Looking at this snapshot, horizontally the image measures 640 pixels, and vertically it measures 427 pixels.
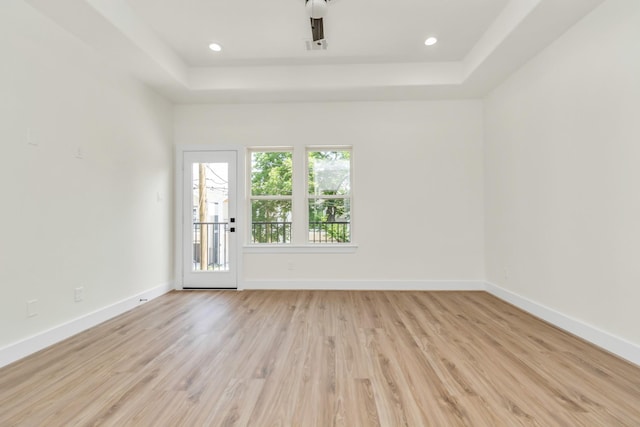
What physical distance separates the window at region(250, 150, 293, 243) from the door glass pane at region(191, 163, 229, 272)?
0.42 metres

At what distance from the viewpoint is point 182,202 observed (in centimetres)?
454

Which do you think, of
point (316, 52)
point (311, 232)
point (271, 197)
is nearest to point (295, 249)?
point (311, 232)

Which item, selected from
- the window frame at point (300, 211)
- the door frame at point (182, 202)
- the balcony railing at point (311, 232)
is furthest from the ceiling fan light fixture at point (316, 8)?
the balcony railing at point (311, 232)

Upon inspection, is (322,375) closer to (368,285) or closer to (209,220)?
(368,285)

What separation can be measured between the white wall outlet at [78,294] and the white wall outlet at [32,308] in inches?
14.8

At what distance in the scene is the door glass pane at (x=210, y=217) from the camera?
15.0 feet

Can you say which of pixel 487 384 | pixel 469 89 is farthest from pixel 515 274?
pixel 469 89

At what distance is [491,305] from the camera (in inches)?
143

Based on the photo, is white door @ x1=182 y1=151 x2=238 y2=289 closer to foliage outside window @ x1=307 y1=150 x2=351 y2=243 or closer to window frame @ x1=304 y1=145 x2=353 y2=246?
window frame @ x1=304 y1=145 x2=353 y2=246

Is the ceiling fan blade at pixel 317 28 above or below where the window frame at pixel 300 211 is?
above

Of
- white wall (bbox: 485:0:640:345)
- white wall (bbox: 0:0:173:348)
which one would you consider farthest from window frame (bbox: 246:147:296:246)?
white wall (bbox: 485:0:640:345)

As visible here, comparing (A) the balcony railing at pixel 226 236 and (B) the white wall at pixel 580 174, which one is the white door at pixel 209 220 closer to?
(A) the balcony railing at pixel 226 236

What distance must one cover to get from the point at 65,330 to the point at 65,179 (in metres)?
1.35

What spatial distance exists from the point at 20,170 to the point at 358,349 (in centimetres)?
300
